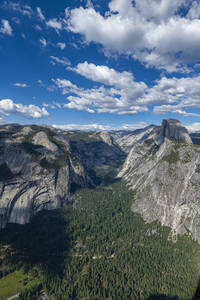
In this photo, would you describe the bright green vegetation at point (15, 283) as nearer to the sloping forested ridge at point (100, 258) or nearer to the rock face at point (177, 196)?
the sloping forested ridge at point (100, 258)

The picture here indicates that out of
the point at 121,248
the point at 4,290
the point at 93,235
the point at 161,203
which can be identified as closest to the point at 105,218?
the point at 93,235

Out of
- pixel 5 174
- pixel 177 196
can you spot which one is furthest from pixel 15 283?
pixel 177 196

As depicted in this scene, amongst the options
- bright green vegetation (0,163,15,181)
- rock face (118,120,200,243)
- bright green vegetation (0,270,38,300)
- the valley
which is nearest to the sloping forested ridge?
the valley

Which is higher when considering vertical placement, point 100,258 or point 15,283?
point 100,258

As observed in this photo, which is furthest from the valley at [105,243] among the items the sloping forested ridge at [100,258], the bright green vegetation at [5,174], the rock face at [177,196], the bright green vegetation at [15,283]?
the bright green vegetation at [5,174]

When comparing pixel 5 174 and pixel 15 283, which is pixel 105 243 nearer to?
pixel 15 283

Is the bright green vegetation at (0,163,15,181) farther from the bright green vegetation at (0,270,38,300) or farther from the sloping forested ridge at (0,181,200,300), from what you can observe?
the bright green vegetation at (0,270,38,300)
